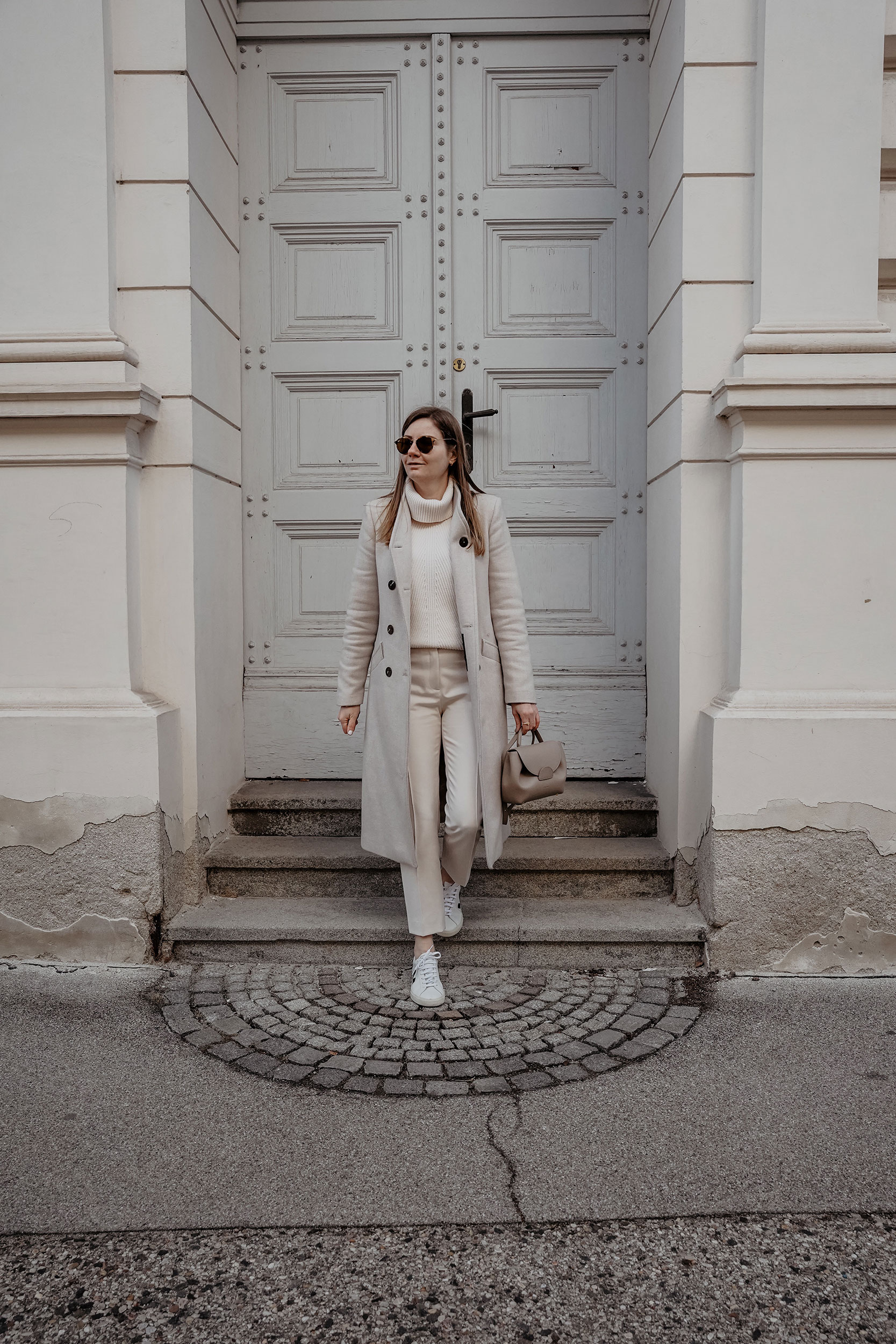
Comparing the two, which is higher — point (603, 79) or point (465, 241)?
point (603, 79)

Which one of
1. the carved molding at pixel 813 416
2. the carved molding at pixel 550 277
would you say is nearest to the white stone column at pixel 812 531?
the carved molding at pixel 813 416

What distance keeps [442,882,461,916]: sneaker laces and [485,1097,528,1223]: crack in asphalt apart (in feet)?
3.16

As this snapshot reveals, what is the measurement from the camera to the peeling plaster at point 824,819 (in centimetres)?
369

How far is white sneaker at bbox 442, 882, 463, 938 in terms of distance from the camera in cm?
368

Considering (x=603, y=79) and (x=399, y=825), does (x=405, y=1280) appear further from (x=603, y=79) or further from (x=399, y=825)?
(x=603, y=79)

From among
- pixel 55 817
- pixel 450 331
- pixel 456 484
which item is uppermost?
pixel 450 331

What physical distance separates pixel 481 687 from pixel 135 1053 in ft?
5.29

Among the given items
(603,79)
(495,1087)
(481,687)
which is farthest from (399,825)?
(603,79)

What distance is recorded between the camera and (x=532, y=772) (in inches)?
137

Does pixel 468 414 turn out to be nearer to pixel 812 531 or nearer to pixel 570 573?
pixel 570 573

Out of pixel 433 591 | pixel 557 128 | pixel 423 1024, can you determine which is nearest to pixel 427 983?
pixel 423 1024

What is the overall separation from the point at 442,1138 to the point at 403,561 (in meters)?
1.84

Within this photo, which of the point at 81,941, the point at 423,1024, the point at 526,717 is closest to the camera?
the point at 423,1024

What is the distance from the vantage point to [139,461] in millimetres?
3941
